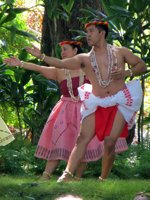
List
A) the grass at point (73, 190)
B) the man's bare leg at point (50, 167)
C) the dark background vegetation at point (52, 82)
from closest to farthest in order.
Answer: the grass at point (73, 190) → the man's bare leg at point (50, 167) → the dark background vegetation at point (52, 82)

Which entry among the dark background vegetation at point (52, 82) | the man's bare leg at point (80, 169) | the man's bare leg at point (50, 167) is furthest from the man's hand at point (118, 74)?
the man's bare leg at point (50, 167)

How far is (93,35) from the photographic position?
23.4 feet

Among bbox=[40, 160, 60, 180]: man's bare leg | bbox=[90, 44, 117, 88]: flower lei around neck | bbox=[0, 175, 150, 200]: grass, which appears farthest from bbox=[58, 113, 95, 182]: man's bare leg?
bbox=[40, 160, 60, 180]: man's bare leg

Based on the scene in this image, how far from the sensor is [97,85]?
7094 millimetres

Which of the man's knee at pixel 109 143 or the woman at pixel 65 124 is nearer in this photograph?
the man's knee at pixel 109 143

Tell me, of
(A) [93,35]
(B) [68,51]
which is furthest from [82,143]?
(B) [68,51]

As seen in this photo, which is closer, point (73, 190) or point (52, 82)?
point (73, 190)

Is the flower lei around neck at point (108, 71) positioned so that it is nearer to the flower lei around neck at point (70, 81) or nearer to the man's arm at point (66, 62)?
the man's arm at point (66, 62)

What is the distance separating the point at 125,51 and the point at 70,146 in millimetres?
1415

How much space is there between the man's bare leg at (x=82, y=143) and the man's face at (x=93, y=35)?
696 mm

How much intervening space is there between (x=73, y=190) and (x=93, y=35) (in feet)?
5.74

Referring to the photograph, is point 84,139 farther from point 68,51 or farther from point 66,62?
point 68,51

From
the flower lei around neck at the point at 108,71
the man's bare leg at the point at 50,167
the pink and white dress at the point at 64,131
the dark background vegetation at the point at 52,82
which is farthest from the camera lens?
the dark background vegetation at the point at 52,82

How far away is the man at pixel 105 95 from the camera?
7.05 meters
